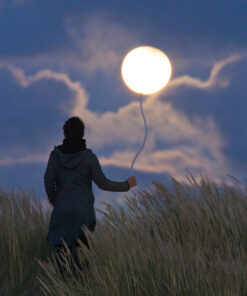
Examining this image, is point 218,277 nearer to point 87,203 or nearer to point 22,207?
point 87,203

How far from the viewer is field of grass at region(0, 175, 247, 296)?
3.94 m

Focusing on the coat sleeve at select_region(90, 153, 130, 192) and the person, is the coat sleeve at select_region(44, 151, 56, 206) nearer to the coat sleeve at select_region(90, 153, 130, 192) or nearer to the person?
the person

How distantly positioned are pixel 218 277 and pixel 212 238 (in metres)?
1.91

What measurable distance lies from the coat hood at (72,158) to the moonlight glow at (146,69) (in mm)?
1501

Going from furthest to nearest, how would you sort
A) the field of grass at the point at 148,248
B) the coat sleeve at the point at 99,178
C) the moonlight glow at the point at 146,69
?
the moonlight glow at the point at 146,69 < the coat sleeve at the point at 99,178 < the field of grass at the point at 148,248

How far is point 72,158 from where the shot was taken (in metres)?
5.29

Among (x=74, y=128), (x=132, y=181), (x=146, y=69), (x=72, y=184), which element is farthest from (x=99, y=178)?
(x=146, y=69)

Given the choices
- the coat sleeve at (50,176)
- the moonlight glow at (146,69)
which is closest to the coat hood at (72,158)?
the coat sleeve at (50,176)

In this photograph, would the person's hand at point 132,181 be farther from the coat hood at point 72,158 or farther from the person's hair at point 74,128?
the person's hair at point 74,128

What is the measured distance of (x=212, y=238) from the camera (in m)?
5.61

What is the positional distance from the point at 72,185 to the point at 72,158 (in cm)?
29

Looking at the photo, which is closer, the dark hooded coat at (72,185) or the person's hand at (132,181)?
the dark hooded coat at (72,185)

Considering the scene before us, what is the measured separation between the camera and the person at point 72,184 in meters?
5.26

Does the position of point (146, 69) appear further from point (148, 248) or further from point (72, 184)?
point (148, 248)
